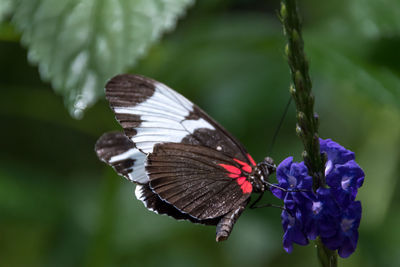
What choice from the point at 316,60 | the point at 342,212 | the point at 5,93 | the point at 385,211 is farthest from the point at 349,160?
the point at 5,93

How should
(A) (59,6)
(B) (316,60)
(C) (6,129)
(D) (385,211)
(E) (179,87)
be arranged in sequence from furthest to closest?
(C) (6,129)
(D) (385,211)
(E) (179,87)
(B) (316,60)
(A) (59,6)

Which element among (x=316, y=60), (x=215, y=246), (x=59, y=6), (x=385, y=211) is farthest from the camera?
(x=215, y=246)

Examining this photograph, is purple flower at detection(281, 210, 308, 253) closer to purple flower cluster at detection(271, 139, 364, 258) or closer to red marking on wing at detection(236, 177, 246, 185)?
purple flower cluster at detection(271, 139, 364, 258)

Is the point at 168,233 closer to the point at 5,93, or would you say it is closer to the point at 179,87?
the point at 179,87

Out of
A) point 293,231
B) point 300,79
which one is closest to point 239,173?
point 293,231

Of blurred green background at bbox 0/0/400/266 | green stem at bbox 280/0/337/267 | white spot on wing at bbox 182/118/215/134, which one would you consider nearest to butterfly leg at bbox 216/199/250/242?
white spot on wing at bbox 182/118/215/134
